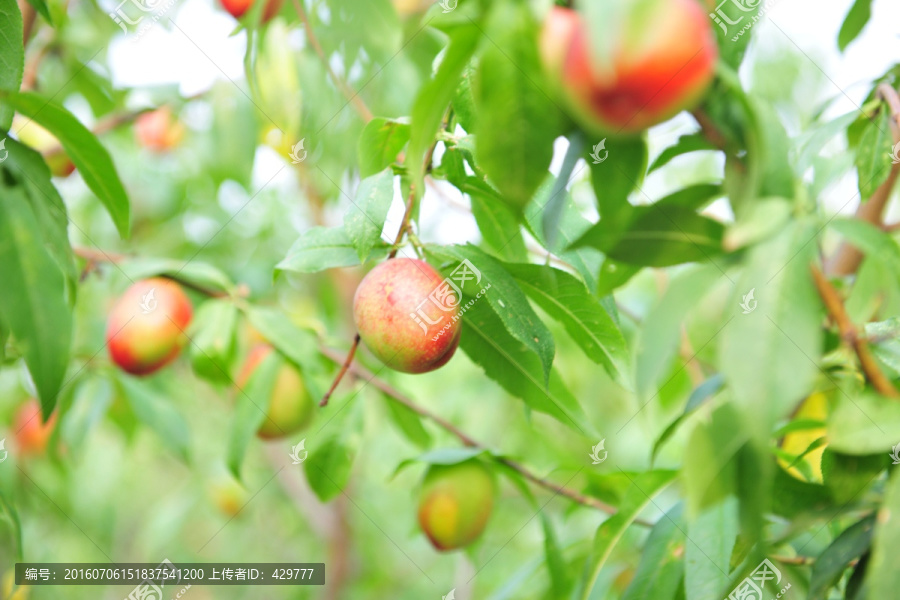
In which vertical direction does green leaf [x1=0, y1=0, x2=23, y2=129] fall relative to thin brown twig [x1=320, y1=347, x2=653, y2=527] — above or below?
above

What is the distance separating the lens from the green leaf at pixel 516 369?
64cm

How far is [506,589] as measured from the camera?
959 millimetres

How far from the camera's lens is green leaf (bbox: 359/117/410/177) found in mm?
577

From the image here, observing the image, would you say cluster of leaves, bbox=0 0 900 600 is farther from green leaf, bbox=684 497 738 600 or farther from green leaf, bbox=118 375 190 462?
green leaf, bbox=118 375 190 462

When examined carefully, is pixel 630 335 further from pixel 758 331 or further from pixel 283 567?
pixel 758 331

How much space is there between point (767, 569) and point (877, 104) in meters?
0.42

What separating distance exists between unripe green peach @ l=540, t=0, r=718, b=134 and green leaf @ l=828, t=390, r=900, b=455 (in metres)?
0.21

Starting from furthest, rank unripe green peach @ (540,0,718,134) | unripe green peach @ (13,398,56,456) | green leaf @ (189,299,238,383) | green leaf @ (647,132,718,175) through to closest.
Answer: unripe green peach @ (13,398,56,456)
green leaf @ (189,299,238,383)
green leaf @ (647,132,718,175)
unripe green peach @ (540,0,718,134)

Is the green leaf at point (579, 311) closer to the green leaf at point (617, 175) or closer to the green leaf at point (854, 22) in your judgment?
the green leaf at point (617, 175)

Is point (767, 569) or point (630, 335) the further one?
point (630, 335)

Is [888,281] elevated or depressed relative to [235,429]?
elevated

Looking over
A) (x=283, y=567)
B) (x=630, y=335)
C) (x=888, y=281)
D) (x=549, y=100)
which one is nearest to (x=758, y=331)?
(x=549, y=100)

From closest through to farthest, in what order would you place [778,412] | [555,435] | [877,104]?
[778,412] < [877,104] < [555,435]

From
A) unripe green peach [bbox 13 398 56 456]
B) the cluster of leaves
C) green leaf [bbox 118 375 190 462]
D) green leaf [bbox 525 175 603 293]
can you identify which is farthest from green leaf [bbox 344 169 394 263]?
unripe green peach [bbox 13 398 56 456]
